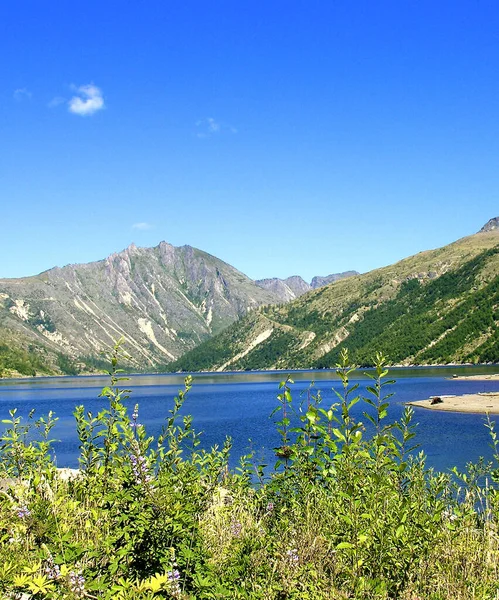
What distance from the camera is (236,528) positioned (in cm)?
832

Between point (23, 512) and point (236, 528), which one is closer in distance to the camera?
point (23, 512)

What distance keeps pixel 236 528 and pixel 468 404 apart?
8277 cm

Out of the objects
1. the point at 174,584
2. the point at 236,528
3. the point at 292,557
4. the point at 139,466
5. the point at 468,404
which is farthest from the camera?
the point at 468,404

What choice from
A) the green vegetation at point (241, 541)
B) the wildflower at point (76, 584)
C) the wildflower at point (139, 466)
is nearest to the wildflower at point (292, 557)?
the green vegetation at point (241, 541)

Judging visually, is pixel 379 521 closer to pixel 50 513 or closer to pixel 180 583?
pixel 180 583

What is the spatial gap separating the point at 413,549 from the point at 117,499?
10.3 feet

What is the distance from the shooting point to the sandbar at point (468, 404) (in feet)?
253

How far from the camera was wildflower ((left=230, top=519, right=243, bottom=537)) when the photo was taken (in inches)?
320

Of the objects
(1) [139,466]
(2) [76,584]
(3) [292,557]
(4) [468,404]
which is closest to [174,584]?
(2) [76,584]

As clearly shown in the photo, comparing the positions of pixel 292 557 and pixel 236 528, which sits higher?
pixel 292 557

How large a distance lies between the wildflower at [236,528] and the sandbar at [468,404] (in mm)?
71416

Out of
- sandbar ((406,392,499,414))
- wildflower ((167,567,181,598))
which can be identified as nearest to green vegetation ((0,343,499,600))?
wildflower ((167,567,181,598))

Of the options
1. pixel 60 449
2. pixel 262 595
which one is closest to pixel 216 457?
pixel 262 595

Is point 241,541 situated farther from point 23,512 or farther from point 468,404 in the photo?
point 468,404
